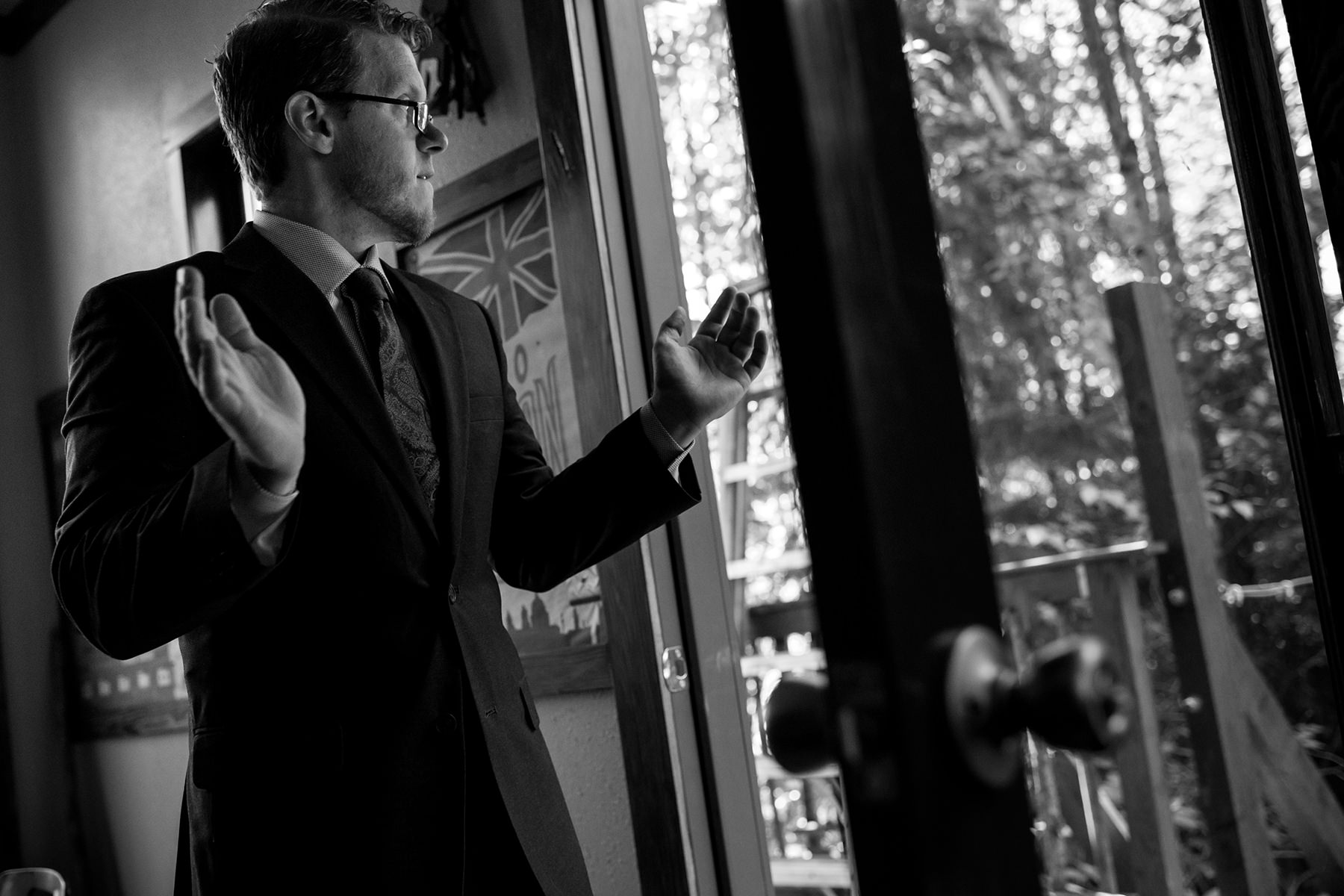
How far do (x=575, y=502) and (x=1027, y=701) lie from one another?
0.97m

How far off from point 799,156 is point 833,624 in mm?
175

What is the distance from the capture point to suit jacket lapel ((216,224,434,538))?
1.26m

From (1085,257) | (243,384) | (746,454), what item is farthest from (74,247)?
(1085,257)

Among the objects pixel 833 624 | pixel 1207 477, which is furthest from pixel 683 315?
pixel 1207 477

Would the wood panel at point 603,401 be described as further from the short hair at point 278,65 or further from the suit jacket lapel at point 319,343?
the suit jacket lapel at point 319,343

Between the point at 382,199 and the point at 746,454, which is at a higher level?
the point at 382,199

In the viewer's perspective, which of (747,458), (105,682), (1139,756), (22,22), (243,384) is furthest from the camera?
(747,458)

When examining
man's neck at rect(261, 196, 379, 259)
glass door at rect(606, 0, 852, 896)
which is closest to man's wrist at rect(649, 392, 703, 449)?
man's neck at rect(261, 196, 379, 259)

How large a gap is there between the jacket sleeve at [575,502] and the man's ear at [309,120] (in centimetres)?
36

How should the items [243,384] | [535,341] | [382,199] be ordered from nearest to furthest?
[243,384] < [382,199] < [535,341]

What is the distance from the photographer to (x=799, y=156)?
44cm

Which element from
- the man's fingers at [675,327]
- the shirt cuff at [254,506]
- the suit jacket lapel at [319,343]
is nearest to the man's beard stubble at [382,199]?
the suit jacket lapel at [319,343]

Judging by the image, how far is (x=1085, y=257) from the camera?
399 centimetres

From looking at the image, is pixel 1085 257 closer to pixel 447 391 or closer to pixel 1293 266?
pixel 1293 266
